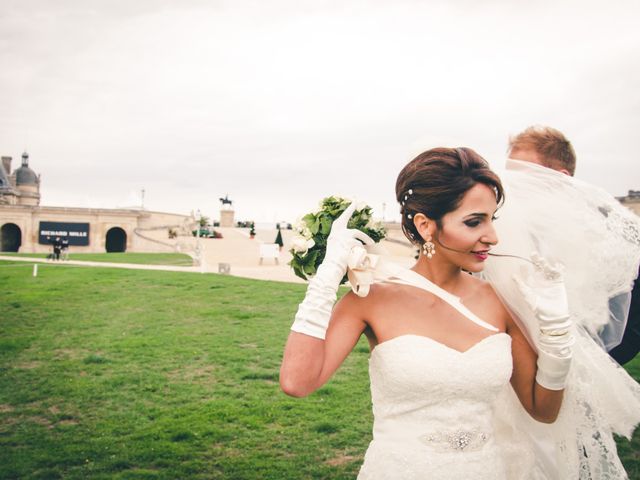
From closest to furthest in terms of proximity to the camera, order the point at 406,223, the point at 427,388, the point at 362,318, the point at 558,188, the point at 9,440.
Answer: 1. the point at 427,388
2. the point at 362,318
3. the point at 406,223
4. the point at 558,188
5. the point at 9,440

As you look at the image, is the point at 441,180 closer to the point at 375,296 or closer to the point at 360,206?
the point at 360,206

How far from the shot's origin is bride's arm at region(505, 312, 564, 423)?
8.03 ft

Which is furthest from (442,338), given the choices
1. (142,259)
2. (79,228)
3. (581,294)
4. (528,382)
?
(79,228)

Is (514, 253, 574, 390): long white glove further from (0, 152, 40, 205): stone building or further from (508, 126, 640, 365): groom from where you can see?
(0, 152, 40, 205): stone building

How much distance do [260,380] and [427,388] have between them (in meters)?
5.31

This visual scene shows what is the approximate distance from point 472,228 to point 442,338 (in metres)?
0.54

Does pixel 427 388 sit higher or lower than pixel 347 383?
higher

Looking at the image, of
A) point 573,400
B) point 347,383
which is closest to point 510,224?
point 573,400

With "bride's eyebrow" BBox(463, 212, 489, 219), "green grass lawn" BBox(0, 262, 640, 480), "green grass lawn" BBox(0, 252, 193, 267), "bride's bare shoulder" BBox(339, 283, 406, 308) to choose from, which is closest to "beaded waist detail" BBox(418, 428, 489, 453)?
"bride's bare shoulder" BBox(339, 283, 406, 308)

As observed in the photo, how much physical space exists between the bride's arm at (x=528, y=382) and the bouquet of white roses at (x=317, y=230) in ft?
3.08

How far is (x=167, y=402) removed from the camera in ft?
20.6

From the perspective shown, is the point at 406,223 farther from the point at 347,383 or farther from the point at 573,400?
the point at 347,383

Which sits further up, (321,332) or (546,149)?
(546,149)

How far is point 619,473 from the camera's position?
252 centimetres
